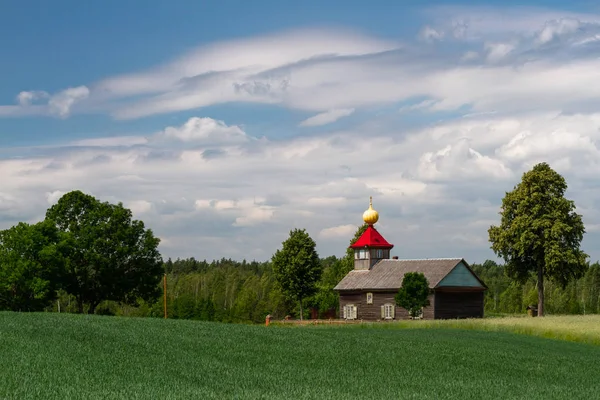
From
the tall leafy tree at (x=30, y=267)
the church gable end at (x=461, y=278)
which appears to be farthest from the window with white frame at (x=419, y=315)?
the tall leafy tree at (x=30, y=267)

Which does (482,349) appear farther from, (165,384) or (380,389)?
(165,384)

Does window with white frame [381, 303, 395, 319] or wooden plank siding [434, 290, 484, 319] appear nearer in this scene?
wooden plank siding [434, 290, 484, 319]

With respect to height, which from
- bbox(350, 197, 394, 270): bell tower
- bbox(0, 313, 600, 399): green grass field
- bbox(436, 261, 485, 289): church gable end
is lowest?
bbox(0, 313, 600, 399): green grass field

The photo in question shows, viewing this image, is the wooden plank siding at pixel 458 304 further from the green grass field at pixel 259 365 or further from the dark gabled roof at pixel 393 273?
the green grass field at pixel 259 365

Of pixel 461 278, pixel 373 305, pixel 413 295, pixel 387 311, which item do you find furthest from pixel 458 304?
pixel 413 295

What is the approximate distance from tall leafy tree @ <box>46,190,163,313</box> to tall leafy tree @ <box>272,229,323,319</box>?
17.0 meters

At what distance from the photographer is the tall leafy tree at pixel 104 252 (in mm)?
71688

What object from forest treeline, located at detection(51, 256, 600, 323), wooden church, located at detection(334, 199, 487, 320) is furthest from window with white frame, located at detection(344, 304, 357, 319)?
forest treeline, located at detection(51, 256, 600, 323)

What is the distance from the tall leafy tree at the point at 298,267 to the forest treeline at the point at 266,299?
231 centimetres

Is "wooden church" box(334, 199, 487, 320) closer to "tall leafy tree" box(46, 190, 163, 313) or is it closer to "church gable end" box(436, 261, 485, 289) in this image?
"church gable end" box(436, 261, 485, 289)

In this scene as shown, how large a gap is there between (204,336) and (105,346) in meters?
6.35

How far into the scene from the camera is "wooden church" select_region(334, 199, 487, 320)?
77.8 m

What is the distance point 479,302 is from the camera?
81500 mm

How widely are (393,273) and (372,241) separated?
638 centimetres
